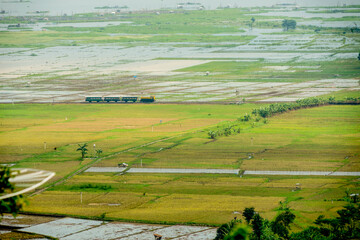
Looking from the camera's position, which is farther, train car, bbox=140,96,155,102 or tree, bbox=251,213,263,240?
train car, bbox=140,96,155,102

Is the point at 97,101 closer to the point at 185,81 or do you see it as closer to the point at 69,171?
the point at 185,81

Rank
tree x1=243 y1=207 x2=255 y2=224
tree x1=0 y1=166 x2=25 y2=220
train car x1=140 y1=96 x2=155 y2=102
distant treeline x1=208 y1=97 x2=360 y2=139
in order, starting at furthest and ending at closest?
train car x1=140 y1=96 x2=155 y2=102, distant treeline x1=208 y1=97 x2=360 y2=139, tree x1=243 y1=207 x2=255 y2=224, tree x1=0 y1=166 x2=25 y2=220

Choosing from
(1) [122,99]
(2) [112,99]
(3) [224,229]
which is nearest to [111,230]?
(3) [224,229]

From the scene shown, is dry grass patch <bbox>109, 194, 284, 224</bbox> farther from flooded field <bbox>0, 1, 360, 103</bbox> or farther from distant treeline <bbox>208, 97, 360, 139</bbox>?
flooded field <bbox>0, 1, 360, 103</bbox>

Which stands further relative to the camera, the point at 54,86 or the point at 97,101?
the point at 54,86

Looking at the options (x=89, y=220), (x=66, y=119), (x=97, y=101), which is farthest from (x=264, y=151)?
(x=97, y=101)

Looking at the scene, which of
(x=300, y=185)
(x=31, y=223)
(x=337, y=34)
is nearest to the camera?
(x=31, y=223)

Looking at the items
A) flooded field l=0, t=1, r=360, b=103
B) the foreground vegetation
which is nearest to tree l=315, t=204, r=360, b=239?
the foreground vegetation

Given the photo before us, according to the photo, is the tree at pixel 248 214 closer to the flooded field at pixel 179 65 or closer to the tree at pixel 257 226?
the tree at pixel 257 226
